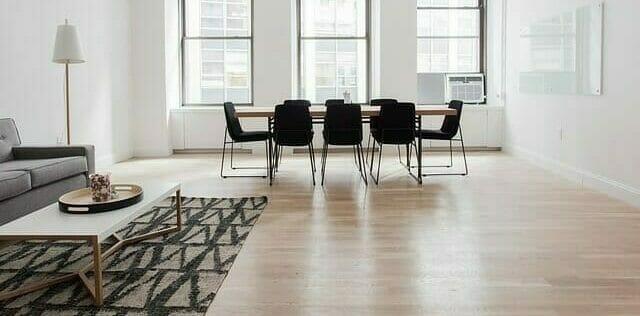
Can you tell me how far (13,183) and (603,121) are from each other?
4958 mm

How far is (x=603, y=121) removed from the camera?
5.64 meters

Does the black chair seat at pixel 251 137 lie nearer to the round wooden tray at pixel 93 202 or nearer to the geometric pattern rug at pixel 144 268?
the geometric pattern rug at pixel 144 268

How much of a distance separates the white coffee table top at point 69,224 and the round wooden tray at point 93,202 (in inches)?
1.2

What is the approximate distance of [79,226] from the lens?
9.34 feet

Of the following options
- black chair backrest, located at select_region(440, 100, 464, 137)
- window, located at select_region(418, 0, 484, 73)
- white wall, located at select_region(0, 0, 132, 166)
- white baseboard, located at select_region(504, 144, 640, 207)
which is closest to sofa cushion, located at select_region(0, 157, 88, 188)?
white wall, located at select_region(0, 0, 132, 166)

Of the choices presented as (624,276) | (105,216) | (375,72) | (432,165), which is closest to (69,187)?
(105,216)

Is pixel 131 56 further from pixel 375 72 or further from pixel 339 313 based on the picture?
pixel 339 313

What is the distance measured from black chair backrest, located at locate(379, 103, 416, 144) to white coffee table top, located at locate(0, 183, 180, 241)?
3361mm

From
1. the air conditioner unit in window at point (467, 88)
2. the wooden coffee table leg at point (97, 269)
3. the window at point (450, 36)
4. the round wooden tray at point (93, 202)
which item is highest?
the window at point (450, 36)

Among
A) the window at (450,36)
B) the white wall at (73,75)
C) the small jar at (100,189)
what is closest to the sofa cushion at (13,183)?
the small jar at (100,189)

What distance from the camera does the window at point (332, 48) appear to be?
970cm

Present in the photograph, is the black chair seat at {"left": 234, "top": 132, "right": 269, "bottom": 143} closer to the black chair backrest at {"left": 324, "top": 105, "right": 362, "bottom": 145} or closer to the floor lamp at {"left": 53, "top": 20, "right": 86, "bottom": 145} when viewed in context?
the black chair backrest at {"left": 324, "top": 105, "right": 362, "bottom": 145}

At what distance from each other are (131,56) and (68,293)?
6470 millimetres

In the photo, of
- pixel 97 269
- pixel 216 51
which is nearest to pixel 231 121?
pixel 216 51
